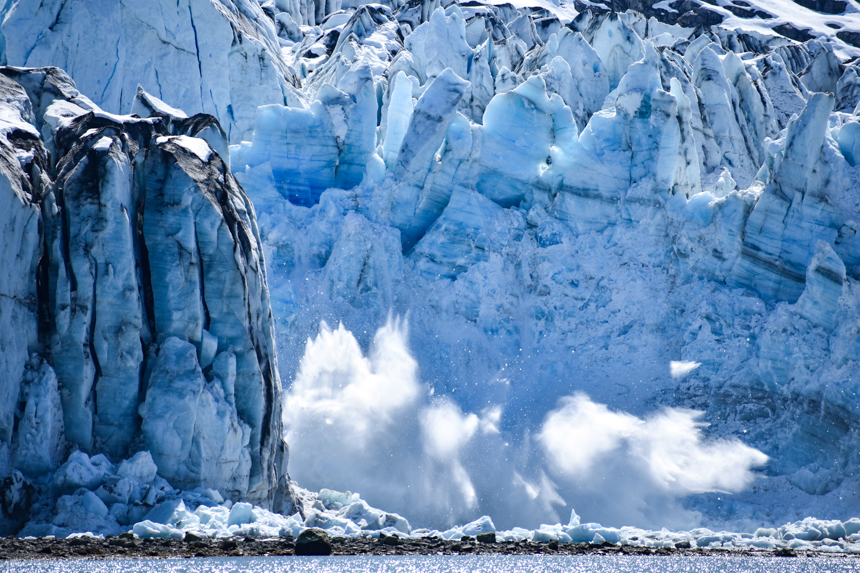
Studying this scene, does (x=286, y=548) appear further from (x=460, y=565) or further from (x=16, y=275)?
(x=16, y=275)

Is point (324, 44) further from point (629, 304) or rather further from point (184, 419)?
point (184, 419)

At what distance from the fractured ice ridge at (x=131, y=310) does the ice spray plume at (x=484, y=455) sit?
284 centimetres

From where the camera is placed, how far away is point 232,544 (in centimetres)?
1473

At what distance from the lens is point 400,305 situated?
2511 centimetres

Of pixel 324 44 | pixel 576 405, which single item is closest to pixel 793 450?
pixel 576 405

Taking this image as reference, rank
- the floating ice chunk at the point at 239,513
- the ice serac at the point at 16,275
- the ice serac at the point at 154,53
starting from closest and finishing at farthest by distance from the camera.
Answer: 1. the ice serac at the point at 16,275
2. the floating ice chunk at the point at 239,513
3. the ice serac at the point at 154,53

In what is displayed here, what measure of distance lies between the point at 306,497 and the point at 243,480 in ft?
9.71

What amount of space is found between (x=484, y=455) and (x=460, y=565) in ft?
21.7

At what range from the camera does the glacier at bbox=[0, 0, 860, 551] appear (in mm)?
15812

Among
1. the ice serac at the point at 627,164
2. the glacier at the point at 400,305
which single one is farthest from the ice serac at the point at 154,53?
the ice serac at the point at 627,164

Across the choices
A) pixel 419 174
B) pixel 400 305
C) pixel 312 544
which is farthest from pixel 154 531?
pixel 419 174

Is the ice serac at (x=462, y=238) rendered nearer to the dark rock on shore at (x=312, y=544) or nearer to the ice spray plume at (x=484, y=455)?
the ice spray plume at (x=484, y=455)

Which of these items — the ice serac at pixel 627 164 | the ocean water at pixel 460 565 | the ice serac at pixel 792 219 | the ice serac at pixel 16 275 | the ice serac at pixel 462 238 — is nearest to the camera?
the ocean water at pixel 460 565

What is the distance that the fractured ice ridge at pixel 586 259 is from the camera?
21.8 meters
